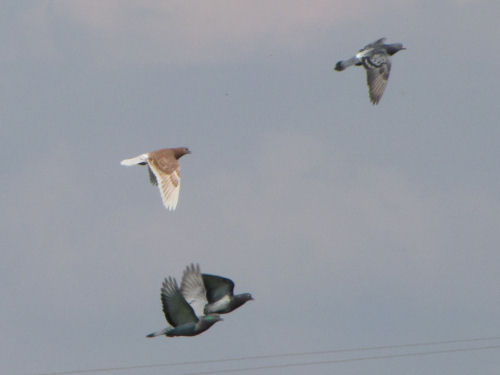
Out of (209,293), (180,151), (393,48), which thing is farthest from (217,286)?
(393,48)

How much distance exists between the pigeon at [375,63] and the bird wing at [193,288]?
7734 millimetres

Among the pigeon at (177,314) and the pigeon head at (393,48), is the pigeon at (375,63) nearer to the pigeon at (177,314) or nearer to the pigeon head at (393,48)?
the pigeon head at (393,48)

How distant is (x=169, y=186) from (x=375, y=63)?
8.35m

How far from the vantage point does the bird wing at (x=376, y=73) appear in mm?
51719

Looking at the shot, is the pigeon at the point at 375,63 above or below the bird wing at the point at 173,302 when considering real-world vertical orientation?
above

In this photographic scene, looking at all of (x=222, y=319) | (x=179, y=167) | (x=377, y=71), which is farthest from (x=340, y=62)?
(x=222, y=319)

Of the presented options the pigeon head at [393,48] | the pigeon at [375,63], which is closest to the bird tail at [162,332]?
the pigeon at [375,63]

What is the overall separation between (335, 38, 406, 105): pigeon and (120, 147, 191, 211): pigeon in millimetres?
6083

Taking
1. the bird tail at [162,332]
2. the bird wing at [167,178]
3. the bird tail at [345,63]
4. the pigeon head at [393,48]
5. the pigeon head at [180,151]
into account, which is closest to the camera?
the bird tail at [162,332]

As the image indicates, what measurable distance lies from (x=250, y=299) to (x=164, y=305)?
3.07 meters

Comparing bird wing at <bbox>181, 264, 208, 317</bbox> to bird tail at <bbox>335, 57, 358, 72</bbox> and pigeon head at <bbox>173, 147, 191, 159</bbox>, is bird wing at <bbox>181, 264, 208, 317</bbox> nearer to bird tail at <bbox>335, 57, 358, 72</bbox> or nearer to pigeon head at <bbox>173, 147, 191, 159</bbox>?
pigeon head at <bbox>173, 147, 191, 159</bbox>

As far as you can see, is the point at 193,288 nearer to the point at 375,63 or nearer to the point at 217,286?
the point at 217,286

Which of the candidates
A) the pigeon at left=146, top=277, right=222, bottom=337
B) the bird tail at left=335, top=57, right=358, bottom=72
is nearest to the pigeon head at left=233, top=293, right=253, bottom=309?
the pigeon at left=146, top=277, right=222, bottom=337

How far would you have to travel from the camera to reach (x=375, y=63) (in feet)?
172
